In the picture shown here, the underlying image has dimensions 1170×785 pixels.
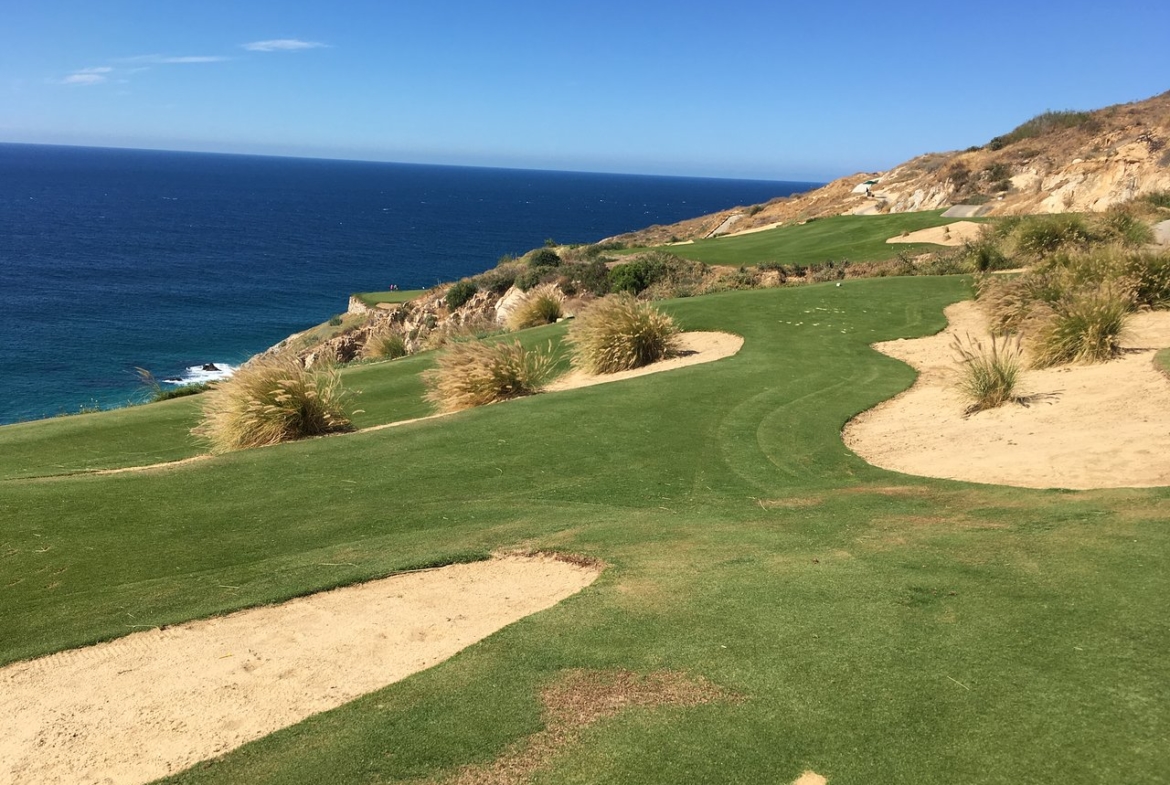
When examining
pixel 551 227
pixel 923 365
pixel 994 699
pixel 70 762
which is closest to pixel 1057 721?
pixel 994 699

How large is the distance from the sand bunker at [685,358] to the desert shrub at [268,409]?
4.62 metres

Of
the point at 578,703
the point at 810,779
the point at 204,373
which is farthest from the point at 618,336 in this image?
the point at 204,373

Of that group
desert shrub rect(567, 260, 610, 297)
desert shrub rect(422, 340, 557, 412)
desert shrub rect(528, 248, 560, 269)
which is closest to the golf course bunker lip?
desert shrub rect(422, 340, 557, 412)

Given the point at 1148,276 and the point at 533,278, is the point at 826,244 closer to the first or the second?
the point at 533,278

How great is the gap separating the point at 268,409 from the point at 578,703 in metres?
8.91

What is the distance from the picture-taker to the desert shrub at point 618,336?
16688mm

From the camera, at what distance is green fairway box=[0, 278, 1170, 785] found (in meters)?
4.28

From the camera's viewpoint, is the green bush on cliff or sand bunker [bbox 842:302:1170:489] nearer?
sand bunker [bbox 842:302:1170:489]

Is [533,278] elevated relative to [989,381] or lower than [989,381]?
lower

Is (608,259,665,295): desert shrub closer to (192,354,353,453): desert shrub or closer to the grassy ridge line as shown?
the grassy ridge line

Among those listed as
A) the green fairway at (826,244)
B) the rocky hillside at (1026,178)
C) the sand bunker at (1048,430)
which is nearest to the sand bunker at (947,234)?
the green fairway at (826,244)

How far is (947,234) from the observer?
106 feet

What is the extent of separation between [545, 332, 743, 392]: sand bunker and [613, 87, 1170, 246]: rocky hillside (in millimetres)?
24368

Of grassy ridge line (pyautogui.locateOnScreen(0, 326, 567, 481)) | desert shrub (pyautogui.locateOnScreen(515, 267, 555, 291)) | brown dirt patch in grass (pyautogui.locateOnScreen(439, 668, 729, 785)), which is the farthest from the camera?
desert shrub (pyautogui.locateOnScreen(515, 267, 555, 291))
